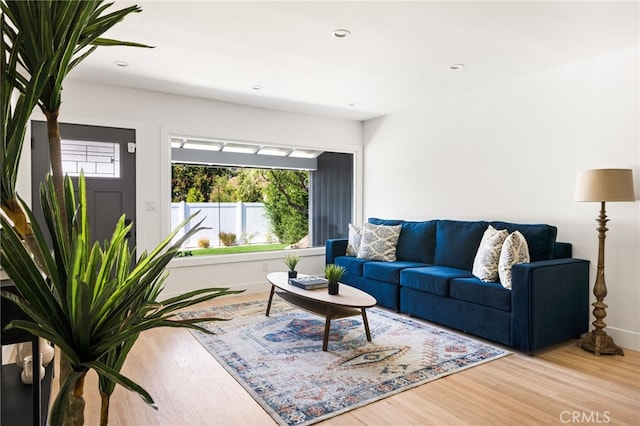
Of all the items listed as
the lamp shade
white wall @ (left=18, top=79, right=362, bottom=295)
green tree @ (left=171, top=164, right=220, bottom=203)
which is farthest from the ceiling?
green tree @ (left=171, top=164, right=220, bottom=203)

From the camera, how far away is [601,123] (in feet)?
11.5

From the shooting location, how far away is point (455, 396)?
247 cm

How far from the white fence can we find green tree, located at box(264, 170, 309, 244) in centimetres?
15

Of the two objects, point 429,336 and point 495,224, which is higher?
point 495,224

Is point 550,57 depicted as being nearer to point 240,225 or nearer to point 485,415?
point 485,415

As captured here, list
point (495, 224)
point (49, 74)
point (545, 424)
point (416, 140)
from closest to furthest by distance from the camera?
point (49, 74) → point (545, 424) → point (495, 224) → point (416, 140)

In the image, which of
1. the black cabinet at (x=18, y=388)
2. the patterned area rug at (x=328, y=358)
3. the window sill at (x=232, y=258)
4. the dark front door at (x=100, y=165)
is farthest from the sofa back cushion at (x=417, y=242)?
the black cabinet at (x=18, y=388)

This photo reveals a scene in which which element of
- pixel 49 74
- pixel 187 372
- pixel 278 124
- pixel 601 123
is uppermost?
pixel 278 124

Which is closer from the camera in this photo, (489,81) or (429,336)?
(429,336)

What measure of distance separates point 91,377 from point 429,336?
2627mm

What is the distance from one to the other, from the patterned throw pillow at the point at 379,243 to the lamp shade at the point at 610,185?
7.12 feet

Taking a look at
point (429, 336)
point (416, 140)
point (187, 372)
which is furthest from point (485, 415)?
point (416, 140)

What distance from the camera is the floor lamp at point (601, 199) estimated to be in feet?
10.1

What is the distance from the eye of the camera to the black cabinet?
1.17m
